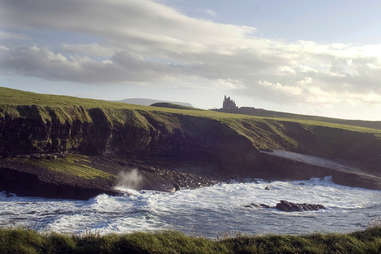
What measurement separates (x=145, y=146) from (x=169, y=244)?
4529 cm

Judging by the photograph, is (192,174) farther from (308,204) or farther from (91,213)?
(91,213)

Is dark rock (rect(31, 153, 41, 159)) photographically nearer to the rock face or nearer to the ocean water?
the ocean water

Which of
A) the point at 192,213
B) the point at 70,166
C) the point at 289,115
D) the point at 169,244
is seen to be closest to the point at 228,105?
the point at 289,115

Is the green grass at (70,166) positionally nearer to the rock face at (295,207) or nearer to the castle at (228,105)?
the rock face at (295,207)

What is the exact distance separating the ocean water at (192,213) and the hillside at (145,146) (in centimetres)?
401

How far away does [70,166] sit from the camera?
43.0 meters

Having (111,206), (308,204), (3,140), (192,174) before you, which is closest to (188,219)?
(111,206)

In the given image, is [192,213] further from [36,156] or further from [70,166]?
[36,156]

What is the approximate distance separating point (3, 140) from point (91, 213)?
19.2m

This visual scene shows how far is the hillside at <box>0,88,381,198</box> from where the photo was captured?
4109 centimetres

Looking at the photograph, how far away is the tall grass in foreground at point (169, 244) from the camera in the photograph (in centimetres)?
1282

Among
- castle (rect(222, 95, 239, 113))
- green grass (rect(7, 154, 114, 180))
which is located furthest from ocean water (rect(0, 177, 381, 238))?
castle (rect(222, 95, 239, 113))

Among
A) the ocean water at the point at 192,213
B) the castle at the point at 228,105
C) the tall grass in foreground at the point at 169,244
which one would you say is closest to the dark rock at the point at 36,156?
the ocean water at the point at 192,213

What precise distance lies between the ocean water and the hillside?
401 cm
